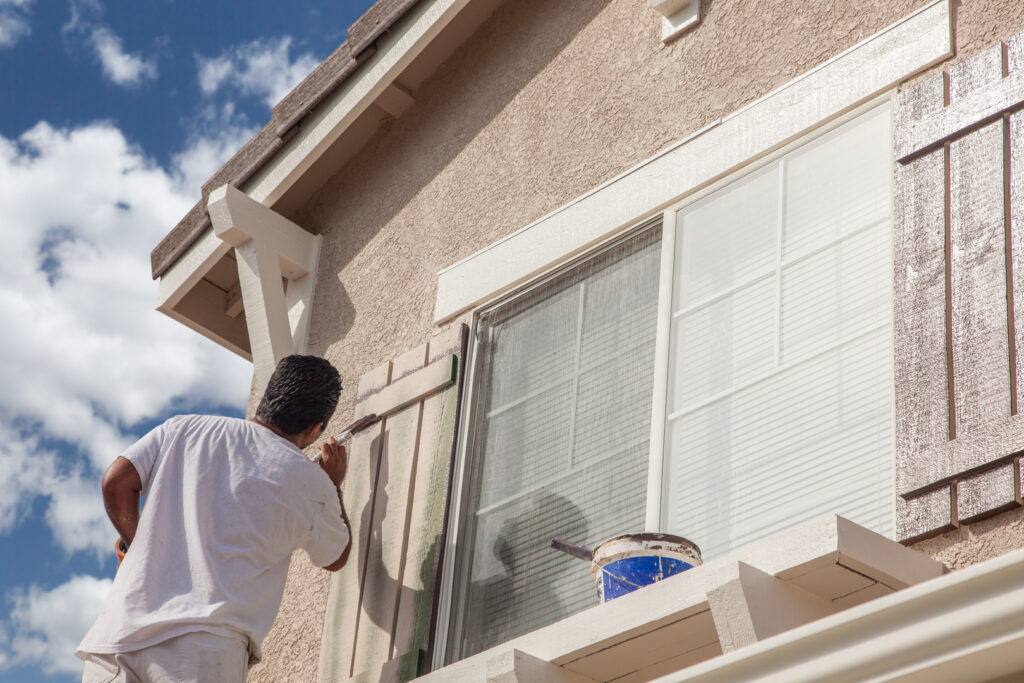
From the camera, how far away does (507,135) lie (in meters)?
5.07

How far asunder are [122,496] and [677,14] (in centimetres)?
229

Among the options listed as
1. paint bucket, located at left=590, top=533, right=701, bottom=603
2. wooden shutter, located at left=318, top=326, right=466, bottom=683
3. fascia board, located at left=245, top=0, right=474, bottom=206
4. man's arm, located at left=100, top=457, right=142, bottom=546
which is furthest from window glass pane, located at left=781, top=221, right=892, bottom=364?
fascia board, located at left=245, top=0, right=474, bottom=206

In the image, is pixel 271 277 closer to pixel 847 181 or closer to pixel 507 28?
pixel 507 28

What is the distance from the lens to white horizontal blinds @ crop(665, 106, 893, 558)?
340 cm

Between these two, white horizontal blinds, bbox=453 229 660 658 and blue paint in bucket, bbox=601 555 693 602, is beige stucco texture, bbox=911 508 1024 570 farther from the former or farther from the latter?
white horizontal blinds, bbox=453 229 660 658

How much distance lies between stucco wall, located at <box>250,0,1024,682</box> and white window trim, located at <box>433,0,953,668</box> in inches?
3.1

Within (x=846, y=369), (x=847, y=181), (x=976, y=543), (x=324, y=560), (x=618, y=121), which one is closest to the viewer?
(x=976, y=543)

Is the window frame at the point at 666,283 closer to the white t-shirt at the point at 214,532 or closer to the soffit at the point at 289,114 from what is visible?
the white t-shirt at the point at 214,532

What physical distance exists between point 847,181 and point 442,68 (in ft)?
7.20

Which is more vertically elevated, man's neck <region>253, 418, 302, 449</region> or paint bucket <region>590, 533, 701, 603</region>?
man's neck <region>253, 418, 302, 449</region>

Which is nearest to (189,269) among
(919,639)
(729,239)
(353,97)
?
(353,97)

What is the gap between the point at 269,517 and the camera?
3924 mm

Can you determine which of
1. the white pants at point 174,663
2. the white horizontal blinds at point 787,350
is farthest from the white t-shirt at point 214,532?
the white horizontal blinds at point 787,350

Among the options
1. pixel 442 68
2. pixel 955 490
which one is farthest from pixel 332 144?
pixel 955 490
